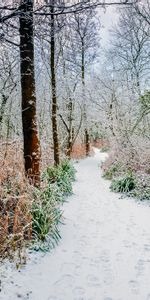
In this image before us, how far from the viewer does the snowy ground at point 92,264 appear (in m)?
4.33

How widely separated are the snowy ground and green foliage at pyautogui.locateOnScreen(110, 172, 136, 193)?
2.63 meters

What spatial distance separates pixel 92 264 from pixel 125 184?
6.52 m

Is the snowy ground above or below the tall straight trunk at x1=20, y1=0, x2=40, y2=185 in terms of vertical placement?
below

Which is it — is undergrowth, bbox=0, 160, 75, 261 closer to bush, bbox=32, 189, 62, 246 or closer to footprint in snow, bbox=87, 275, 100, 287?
bush, bbox=32, 189, 62, 246

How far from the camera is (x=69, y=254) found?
5.71 m

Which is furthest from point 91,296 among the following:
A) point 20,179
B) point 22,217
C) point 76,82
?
point 76,82

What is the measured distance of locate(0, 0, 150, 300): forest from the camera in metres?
5.29

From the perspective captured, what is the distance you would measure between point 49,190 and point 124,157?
27.6 feet

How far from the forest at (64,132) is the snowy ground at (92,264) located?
0.04m

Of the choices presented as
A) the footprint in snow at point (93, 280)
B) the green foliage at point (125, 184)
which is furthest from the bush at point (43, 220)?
the green foliage at point (125, 184)

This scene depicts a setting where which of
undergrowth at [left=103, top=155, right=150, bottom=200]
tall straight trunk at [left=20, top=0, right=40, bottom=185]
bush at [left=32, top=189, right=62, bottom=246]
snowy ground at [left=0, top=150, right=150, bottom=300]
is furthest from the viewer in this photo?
undergrowth at [left=103, top=155, right=150, bottom=200]

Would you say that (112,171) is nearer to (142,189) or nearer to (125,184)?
(125,184)

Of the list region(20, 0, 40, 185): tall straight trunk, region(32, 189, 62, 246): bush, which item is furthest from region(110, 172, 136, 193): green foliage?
region(32, 189, 62, 246): bush

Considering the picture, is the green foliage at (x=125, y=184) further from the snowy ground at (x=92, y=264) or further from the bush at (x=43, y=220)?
the bush at (x=43, y=220)
